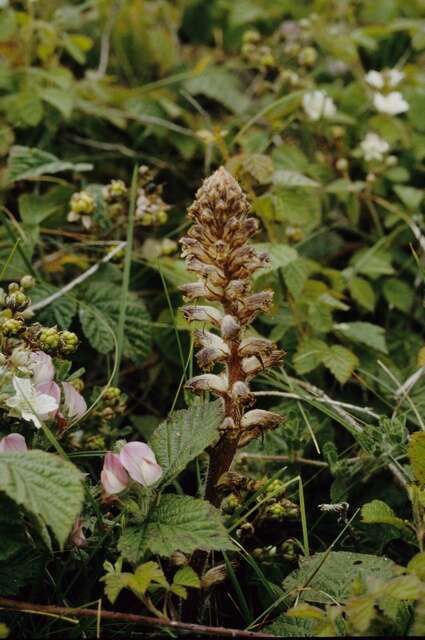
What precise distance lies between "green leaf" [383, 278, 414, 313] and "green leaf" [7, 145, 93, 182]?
1.07 meters

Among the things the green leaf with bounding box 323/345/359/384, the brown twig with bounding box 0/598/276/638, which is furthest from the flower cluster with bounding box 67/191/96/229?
the brown twig with bounding box 0/598/276/638

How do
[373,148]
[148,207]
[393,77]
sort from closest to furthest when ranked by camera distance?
[148,207] → [373,148] → [393,77]

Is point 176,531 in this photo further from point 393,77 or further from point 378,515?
point 393,77

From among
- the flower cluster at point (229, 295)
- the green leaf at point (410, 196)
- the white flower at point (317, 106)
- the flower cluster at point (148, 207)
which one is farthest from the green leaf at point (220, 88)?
the flower cluster at point (229, 295)

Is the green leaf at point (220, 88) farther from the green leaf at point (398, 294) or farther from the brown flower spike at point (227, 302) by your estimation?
the brown flower spike at point (227, 302)

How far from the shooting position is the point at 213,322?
1504 millimetres

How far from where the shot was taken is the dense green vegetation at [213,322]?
1.43 metres

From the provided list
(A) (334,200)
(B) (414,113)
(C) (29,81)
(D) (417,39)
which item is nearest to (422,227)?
(A) (334,200)

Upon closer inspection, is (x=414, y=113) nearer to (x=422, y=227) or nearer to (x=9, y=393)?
(x=422, y=227)

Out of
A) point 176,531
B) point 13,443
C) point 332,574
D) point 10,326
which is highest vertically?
point 10,326

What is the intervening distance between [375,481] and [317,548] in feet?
0.77

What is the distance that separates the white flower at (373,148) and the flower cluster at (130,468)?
1719 mm

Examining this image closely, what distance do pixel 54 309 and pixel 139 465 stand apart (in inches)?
30.1

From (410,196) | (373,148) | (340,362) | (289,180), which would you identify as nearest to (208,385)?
(340,362)
